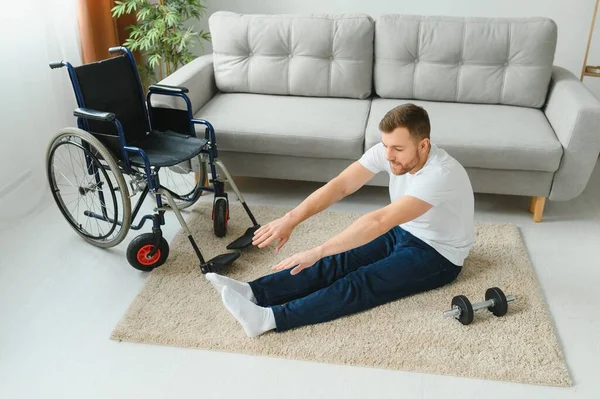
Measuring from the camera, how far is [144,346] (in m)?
2.00

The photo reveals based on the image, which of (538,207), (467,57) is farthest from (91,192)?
(538,207)

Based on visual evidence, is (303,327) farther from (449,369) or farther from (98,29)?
(98,29)

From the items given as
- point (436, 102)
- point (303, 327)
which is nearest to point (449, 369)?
point (303, 327)

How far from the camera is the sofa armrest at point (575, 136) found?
8.05 feet

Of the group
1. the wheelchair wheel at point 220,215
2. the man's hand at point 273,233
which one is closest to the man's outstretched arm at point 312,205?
the man's hand at point 273,233

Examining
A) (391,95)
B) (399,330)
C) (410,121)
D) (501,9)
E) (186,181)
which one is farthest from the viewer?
(501,9)

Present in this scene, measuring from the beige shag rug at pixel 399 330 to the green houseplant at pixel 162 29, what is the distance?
1472 mm

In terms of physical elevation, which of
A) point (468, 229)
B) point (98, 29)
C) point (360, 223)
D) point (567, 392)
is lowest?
point (567, 392)

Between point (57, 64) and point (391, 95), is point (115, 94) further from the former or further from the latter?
point (391, 95)

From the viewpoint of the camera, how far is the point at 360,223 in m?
1.83

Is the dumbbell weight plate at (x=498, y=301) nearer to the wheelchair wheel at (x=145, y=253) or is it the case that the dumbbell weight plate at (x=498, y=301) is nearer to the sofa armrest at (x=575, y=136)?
the sofa armrest at (x=575, y=136)

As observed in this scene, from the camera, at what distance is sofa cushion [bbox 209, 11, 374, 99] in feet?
9.84

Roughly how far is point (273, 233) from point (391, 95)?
4.68 feet

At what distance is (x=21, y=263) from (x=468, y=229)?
1.89 metres
